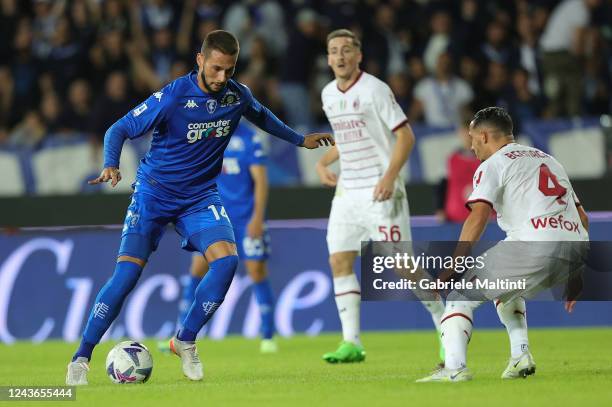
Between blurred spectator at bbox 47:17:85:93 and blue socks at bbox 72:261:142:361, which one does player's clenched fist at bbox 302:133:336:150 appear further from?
blurred spectator at bbox 47:17:85:93

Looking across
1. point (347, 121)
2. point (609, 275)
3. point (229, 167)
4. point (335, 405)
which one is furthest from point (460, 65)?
point (335, 405)

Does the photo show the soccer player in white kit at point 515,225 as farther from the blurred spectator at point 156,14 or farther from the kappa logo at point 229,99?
the blurred spectator at point 156,14

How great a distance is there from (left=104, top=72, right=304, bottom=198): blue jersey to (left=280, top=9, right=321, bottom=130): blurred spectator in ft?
27.2

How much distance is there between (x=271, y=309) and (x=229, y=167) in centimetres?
140

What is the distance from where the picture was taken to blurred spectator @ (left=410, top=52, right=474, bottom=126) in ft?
55.2

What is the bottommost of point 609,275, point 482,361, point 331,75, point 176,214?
point 482,361

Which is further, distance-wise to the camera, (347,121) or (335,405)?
(347,121)

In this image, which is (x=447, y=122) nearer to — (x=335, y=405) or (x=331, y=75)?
(x=331, y=75)

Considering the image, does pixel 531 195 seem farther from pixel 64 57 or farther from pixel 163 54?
pixel 64 57

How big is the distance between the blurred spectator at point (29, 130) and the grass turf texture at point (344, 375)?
172 inches

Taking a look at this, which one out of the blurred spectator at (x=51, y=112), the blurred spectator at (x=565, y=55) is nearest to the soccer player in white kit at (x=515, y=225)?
the blurred spectator at (x=565, y=55)

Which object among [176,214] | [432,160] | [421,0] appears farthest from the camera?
[421,0]

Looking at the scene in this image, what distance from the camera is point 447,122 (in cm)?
1667

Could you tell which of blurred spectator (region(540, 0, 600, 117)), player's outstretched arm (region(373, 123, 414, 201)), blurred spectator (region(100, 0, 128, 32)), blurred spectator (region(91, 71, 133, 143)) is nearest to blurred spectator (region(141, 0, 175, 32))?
blurred spectator (region(100, 0, 128, 32))
